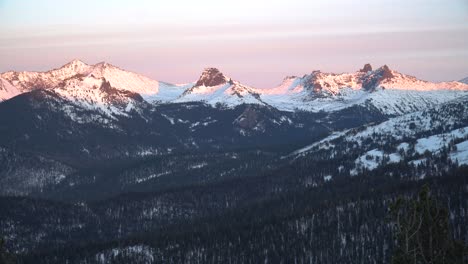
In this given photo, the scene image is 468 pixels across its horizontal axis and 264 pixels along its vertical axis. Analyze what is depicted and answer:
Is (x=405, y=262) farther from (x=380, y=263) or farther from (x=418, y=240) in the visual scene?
(x=380, y=263)

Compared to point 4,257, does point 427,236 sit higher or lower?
higher

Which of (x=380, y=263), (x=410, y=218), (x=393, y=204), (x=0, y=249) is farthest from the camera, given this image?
(x=380, y=263)

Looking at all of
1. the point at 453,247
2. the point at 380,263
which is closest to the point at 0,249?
the point at 453,247

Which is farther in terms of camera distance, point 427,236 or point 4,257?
point 4,257

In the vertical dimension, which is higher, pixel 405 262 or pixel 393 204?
pixel 393 204

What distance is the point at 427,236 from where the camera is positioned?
235ft

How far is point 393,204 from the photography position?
7075cm

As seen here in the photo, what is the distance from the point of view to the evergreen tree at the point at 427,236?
227 feet

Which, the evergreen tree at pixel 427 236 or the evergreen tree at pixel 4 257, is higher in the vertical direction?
the evergreen tree at pixel 427 236

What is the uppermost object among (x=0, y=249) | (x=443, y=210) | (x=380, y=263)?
(x=443, y=210)

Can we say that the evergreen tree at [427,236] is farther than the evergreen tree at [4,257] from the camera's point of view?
No

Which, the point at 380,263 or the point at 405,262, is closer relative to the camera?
the point at 405,262

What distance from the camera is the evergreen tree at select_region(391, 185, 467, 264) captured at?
69.2m

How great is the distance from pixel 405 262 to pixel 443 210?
6.48m
